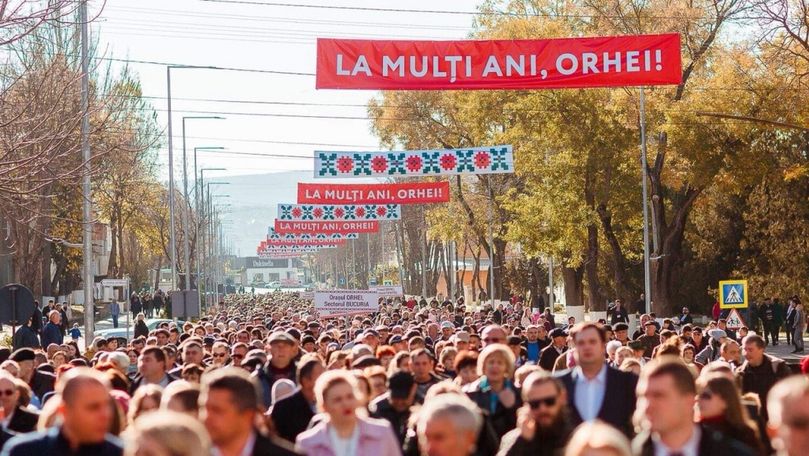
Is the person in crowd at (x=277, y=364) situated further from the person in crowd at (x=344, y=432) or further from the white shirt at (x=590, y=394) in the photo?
the person in crowd at (x=344, y=432)

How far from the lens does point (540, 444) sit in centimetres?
705

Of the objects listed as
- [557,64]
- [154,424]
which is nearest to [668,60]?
[557,64]

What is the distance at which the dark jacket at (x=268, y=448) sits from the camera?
6371 millimetres

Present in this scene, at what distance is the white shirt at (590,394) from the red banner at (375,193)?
3593cm

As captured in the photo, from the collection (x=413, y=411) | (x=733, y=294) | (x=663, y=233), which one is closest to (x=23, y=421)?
(x=413, y=411)

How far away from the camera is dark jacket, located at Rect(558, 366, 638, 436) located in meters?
9.09

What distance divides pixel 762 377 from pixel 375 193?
3396 centimetres

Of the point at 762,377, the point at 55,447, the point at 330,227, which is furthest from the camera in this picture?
the point at 330,227

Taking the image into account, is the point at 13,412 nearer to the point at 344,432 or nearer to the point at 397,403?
the point at 397,403

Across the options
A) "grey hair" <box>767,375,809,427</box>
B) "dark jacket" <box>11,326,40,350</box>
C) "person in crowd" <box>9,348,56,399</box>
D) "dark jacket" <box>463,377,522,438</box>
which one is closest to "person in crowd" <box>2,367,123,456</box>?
"grey hair" <box>767,375,809,427</box>

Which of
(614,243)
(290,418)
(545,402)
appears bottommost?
(290,418)

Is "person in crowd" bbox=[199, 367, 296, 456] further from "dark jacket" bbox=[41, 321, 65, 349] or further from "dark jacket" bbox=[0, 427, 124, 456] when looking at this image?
"dark jacket" bbox=[41, 321, 65, 349]

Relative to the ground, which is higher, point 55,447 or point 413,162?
point 413,162

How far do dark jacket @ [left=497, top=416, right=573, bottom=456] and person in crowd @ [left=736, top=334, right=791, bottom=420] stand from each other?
646 cm
